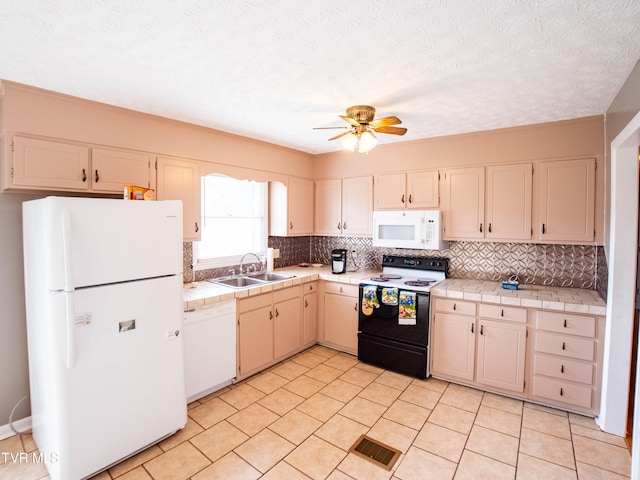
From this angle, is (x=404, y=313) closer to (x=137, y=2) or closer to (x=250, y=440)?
(x=250, y=440)

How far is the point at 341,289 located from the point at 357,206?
1044mm

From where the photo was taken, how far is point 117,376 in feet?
6.72

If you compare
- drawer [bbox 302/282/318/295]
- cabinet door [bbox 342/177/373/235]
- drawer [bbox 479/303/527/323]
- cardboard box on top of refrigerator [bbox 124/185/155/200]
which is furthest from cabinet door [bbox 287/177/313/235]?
drawer [bbox 479/303/527/323]

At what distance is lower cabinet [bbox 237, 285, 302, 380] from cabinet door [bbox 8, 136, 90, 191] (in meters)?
1.60

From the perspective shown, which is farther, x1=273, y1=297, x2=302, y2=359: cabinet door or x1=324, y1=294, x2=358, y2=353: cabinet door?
x1=324, y1=294, x2=358, y2=353: cabinet door

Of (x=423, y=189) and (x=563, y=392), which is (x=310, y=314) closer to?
(x=423, y=189)

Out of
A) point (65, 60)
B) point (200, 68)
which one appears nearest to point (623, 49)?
point (200, 68)

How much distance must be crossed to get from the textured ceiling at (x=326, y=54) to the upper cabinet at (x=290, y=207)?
147cm

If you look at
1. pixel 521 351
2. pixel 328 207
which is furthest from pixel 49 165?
pixel 521 351

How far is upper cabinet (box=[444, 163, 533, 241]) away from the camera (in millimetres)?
3158

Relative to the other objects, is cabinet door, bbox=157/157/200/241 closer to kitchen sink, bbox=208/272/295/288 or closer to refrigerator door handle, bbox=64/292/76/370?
kitchen sink, bbox=208/272/295/288

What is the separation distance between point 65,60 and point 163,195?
1.21m

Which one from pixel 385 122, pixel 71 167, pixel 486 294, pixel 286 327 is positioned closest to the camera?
pixel 71 167

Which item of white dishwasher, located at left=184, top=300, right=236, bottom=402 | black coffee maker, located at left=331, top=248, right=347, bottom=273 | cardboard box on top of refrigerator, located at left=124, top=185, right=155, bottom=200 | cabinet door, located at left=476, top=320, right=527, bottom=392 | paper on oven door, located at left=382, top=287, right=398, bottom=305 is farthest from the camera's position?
black coffee maker, located at left=331, top=248, right=347, bottom=273
